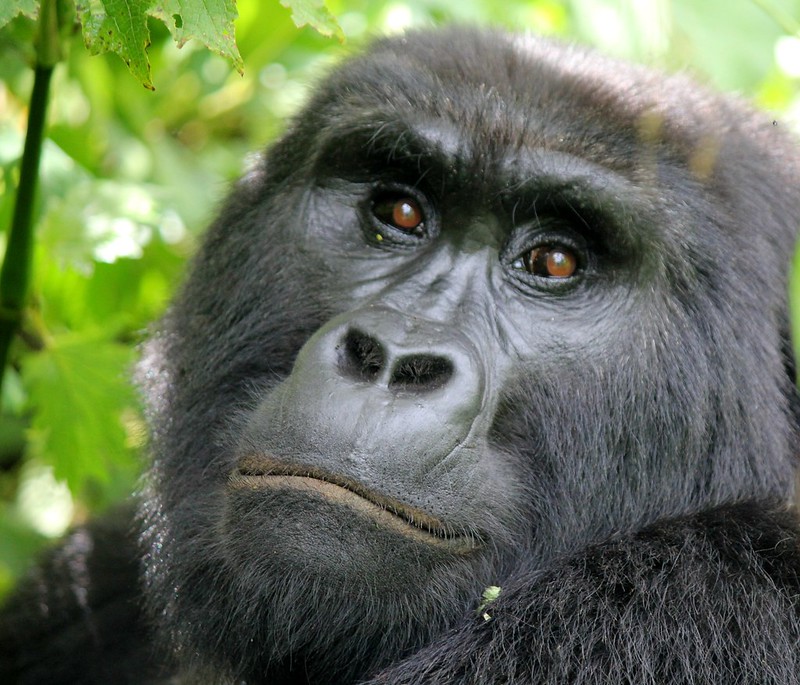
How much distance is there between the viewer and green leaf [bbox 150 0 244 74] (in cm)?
263

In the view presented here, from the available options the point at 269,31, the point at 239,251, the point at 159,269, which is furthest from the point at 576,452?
the point at 269,31

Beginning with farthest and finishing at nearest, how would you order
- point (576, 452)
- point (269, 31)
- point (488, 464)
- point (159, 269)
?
1. point (269, 31)
2. point (159, 269)
3. point (576, 452)
4. point (488, 464)

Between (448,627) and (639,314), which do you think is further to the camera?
(639,314)

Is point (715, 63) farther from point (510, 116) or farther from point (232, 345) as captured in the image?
point (232, 345)

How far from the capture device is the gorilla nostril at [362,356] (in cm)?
285

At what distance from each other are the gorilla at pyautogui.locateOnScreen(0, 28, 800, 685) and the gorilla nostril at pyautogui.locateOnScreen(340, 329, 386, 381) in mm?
14

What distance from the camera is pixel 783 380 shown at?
3389 millimetres

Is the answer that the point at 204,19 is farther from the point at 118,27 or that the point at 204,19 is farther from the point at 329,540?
the point at 329,540

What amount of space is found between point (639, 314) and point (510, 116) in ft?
2.20

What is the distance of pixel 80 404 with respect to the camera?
14.2 ft

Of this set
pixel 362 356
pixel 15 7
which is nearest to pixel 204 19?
pixel 15 7

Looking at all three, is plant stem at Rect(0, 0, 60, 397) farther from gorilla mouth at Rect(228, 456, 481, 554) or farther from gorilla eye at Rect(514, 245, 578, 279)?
gorilla eye at Rect(514, 245, 578, 279)

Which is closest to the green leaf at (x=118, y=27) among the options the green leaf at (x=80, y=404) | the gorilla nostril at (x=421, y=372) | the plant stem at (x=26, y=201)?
the plant stem at (x=26, y=201)

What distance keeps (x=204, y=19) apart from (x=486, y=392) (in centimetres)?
116
